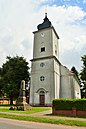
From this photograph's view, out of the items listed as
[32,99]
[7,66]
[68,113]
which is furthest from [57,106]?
[7,66]

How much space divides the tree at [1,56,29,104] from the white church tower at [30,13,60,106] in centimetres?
621

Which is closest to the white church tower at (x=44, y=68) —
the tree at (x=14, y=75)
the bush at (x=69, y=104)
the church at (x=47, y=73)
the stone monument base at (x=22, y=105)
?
the church at (x=47, y=73)

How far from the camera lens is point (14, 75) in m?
46.2

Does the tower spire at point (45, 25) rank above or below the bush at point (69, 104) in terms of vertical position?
above

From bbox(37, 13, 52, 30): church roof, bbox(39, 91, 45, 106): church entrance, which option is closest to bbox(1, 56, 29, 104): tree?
bbox(39, 91, 45, 106): church entrance

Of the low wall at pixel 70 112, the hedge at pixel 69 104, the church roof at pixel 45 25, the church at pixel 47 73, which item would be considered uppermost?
the church roof at pixel 45 25

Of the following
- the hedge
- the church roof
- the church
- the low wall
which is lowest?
the low wall

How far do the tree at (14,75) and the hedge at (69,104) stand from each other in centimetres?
2540

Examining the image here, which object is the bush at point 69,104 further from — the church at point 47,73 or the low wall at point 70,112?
the church at point 47,73

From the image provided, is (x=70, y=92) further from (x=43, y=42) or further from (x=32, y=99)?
(x=43, y=42)

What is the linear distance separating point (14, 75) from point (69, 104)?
28.5m

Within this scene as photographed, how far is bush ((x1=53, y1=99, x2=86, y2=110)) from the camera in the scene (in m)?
18.6

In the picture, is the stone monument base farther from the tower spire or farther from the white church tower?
the tower spire

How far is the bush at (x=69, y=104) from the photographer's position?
18.6 m
